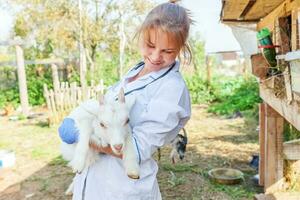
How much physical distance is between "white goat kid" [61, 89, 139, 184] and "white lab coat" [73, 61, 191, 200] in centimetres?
4

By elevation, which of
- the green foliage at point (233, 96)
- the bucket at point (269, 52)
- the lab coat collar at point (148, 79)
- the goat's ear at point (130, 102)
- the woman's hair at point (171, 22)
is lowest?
the green foliage at point (233, 96)

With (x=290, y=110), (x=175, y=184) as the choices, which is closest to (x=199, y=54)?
(x=175, y=184)

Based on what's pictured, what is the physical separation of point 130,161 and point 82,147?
0.25m

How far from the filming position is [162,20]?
137 cm

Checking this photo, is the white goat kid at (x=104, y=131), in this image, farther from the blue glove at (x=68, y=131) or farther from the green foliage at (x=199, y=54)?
the green foliage at (x=199, y=54)

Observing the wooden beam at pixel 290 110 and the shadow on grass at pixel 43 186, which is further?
the shadow on grass at pixel 43 186

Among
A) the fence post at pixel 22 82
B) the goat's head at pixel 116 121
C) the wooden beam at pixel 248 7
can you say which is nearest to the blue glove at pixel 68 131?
the goat's head at pixel 116 121

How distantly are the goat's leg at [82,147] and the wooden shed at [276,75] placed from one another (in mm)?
943

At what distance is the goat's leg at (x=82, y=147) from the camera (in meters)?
1.48

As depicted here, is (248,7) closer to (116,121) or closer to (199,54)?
(116,121)

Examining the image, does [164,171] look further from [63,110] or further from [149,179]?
[63,110]

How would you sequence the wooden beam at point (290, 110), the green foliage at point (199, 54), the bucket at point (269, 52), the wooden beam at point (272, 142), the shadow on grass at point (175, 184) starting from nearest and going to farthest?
1. the wooden beam at point (290, 110)
2. the bucket at point (269, 52)
3. the wooden beam at point (272, 142)
4. the shadow on grass at point (175, 184)
5. the green foliage at point (199, 54)

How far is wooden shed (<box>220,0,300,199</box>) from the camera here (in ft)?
6.25

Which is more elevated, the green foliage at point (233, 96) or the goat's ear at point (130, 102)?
the goat's ear at point (130, 102)
